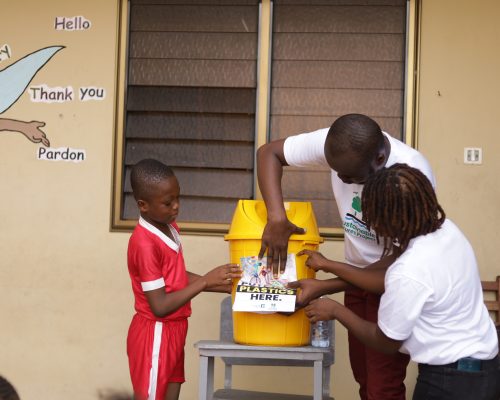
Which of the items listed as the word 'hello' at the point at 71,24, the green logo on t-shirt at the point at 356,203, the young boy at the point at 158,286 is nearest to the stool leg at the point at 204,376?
the young boy at the point at 158,286

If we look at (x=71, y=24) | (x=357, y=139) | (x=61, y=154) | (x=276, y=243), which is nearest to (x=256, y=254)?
(x=276, y=243)

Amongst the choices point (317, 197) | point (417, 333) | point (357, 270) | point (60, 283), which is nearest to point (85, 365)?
point (60, 283)

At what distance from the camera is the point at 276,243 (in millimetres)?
3496

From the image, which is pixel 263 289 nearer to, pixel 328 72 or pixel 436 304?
pixel 436 304

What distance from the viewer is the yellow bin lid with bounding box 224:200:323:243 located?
11.8 feet

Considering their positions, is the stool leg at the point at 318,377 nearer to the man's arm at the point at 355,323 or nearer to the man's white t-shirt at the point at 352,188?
the man's arm at the point at 355,323

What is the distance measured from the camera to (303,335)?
3.65 meters

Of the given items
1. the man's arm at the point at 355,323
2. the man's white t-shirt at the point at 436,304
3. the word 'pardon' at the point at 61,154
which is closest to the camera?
the man's white t-shirt at the point at 436,304

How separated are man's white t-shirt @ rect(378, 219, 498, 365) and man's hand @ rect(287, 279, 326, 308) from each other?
0.69 meters

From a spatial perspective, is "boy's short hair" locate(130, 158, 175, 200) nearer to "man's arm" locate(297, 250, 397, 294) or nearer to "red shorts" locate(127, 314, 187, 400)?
"red shorts" locate(127, 314, 187, 400)

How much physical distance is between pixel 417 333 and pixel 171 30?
294 cm

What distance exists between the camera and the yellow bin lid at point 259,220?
3.58m

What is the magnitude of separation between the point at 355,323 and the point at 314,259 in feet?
1.57

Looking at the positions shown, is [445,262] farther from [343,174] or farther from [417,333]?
[343,174]
